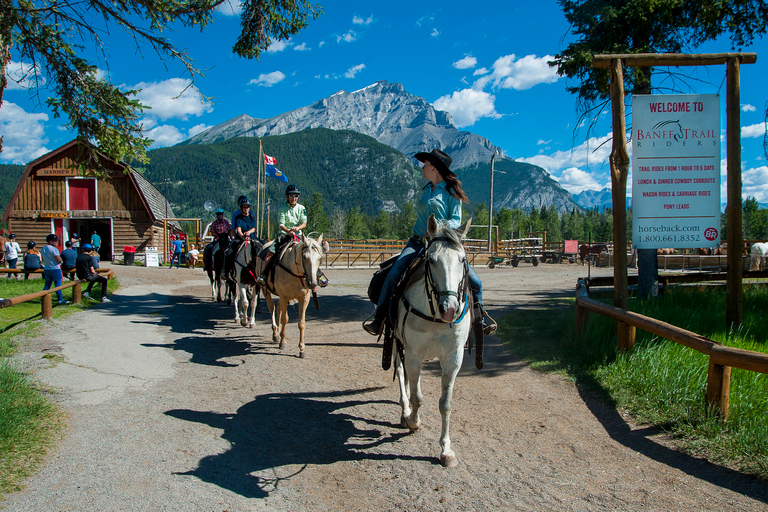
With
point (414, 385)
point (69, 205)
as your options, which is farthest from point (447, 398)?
point (69, 205)

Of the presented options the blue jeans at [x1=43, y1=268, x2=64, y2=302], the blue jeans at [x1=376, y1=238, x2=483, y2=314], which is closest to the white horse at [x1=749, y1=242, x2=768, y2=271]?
the blue jeans at [x1=376, y1=238, x2=483, y2=314]

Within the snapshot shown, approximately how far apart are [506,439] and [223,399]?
3.59 metres

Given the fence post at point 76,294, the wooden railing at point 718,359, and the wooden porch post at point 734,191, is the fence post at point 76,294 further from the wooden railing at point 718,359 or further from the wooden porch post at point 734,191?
the wooden porch post at point 734,191

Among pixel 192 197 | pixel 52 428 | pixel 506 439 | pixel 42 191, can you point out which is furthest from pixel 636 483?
pixel 192 197

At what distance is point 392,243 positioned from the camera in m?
43.1

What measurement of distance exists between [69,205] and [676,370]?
3605 centimetres

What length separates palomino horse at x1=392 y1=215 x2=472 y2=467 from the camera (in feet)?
12.1

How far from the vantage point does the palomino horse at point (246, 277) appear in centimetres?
1012

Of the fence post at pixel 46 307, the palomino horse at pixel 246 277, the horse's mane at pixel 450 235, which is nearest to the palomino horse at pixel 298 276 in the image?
the palomino horse at pixel 246 277

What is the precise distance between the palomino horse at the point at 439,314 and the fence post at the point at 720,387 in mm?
2596

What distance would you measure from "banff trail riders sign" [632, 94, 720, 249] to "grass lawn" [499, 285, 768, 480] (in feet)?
4.89

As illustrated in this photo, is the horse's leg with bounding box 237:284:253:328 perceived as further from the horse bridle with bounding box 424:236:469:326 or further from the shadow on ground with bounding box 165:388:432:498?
the horse bridle with bounding box 424:236:469:326

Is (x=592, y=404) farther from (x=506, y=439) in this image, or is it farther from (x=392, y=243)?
(x=392, y=243)

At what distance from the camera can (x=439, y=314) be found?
13.0 feet
